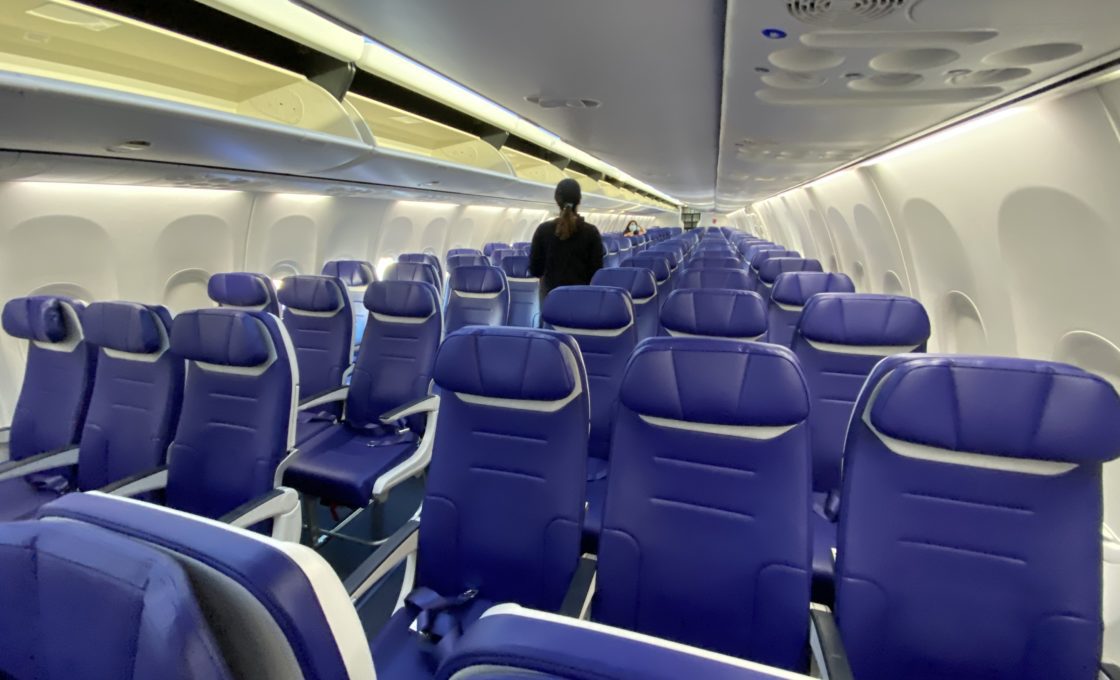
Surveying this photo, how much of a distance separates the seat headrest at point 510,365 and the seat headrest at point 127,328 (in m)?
1.62

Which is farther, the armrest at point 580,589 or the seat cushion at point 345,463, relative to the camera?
the seat cushion at point 345,463

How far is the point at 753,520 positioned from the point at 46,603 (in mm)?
1614

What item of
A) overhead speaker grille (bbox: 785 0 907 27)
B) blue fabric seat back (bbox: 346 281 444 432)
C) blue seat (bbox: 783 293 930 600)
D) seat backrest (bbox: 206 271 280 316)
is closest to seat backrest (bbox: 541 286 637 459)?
blue fabric seat back (bbox: 346 281 444 432)

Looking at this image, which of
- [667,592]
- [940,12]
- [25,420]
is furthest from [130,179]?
[940,12]

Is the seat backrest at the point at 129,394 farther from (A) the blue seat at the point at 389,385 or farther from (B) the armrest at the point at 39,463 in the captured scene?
(A) the blue seat at the point at 389,385

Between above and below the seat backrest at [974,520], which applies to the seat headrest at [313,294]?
above

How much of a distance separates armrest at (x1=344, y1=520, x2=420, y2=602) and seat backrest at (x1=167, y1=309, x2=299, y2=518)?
82 cm

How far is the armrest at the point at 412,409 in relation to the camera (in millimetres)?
3039

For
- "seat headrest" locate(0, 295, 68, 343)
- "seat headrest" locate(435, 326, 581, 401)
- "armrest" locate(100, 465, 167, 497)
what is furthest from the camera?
"seat headrest" locate(0, 295, 68, 343)

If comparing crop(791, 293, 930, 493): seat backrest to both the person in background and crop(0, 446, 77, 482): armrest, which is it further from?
crop(0, 446, 77, 482): armrest

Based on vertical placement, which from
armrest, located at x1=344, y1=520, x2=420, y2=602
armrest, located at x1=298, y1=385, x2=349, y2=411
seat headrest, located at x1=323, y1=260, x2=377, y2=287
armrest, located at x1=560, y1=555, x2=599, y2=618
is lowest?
armrest, located at x1=560, y1=555, x2=599, y2=618

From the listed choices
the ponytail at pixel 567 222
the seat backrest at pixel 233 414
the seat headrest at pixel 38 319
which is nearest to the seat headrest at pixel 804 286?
the ponytail at pixel 567 222

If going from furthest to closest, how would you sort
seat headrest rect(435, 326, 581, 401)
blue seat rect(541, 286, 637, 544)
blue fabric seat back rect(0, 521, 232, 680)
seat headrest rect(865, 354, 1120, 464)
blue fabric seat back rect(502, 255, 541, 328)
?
blue fabric seat back rect(502, 255, 541, 328), blue seat rect(541, 286, 637, 544), seat headrest rect(435, 326, 581, 401), seat headrest rect(865, 354, 1120, 464), blue fabric seat back rect(0, 521, 232, 680)

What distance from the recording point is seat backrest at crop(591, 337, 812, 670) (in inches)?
65.2
